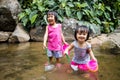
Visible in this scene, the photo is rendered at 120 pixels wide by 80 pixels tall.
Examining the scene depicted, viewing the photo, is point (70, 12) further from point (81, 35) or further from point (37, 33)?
point (81, 35)

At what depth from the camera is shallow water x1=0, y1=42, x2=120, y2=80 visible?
526 centimetres

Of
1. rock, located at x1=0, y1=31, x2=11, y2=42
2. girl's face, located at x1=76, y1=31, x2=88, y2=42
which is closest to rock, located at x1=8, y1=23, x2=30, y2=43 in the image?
rock, located at x1=0, y1=31, x2=11, y2=42

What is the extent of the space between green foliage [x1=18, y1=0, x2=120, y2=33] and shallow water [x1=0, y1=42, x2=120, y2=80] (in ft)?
6.43

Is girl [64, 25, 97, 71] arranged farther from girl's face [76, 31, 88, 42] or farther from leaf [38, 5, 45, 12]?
leaf [38, 5, 45, 12]

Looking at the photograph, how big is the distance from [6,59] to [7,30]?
3.54 metres

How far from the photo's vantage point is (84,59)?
5.27m

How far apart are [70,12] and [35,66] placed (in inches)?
175

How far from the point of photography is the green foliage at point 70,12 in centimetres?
1006

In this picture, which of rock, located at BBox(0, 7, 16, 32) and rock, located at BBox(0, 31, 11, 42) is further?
rock, located at BBox(0, 7, 16, 32)

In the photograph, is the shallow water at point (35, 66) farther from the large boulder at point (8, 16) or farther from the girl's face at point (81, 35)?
the large boulder at point (8, 16)

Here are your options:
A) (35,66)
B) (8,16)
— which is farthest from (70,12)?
(35,66)

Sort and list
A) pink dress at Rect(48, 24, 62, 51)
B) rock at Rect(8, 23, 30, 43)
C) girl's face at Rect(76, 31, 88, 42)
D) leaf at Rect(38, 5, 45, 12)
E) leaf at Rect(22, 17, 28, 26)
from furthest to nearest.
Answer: leaf at Rect(38, 5, 45, 12), leaf at Rect(22, 17, 28, 26), rock at Rect(8, 23, 30, 43), pink dress at Rect(48, 24, 62, 51), girl's face at Rect(76, 31, 88, 42)

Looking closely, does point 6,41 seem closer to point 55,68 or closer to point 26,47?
point 26,47

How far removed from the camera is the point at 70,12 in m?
10.1
